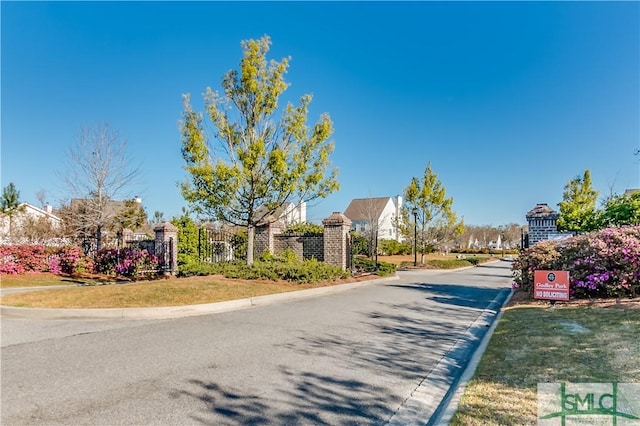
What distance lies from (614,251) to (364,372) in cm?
769

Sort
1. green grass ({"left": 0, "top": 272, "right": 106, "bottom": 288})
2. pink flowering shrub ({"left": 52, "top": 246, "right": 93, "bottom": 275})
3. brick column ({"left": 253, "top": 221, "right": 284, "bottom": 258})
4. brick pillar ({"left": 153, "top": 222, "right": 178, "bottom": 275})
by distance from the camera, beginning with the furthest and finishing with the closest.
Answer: brick column ({"left": 253, "top": 221, "right": 284, "bottom": 258}) < pink flowering shrub ({"left": 52, "top": 246, "right": 93, "bottom": 275}) < brick pillar ({"left": 153, "top": 222, "right": 178, "bottom": 275}) < green grass ({"left": 0, "top": 272, "right": 106, "bottom": 288})

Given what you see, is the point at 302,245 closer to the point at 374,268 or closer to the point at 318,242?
the point at 318,242

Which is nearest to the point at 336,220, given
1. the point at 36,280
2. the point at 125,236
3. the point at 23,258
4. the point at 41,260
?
the point at 125,236

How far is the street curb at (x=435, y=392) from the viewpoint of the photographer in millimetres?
3879

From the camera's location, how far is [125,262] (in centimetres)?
1806

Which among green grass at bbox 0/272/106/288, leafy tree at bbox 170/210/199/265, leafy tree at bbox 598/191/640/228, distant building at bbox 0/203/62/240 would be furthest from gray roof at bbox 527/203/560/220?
distant building at bbox 0/203/62/240

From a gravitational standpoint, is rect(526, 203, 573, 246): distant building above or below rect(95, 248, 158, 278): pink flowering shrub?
above

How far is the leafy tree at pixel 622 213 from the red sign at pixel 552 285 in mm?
4288

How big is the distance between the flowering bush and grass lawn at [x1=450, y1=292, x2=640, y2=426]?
48.0 inches

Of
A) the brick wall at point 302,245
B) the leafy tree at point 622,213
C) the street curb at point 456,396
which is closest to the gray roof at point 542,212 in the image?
the leafy tree at point 622,213

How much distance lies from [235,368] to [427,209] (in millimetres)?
25979

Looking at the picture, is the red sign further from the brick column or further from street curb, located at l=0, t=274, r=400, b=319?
the brick column

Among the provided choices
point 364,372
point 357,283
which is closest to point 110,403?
point 364,372

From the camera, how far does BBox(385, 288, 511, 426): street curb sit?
12.7 ft
